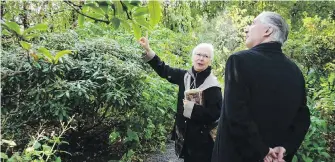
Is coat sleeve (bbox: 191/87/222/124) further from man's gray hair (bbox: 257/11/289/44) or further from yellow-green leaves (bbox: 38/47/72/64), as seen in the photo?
yellow-green leaves (bbox: 38/47/72/64)

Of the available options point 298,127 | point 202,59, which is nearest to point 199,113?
point 202,59

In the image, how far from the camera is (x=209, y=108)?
2.74m

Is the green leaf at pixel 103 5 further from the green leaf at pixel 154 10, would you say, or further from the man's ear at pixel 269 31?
the man's ear at pixel 269 31

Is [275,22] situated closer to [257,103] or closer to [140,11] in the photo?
[257,103]

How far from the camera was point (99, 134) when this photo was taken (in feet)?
14.0

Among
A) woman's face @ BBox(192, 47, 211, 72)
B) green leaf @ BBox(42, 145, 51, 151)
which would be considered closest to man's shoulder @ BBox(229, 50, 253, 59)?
woman's face @ BBox(192, 47, 211, 72)

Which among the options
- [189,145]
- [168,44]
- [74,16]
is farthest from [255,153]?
[168,44]

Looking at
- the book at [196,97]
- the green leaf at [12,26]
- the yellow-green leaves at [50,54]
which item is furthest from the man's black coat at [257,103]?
the green leaf at [12,26]

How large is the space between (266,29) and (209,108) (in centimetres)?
102

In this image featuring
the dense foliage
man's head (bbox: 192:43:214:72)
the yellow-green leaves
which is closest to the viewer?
the yellow-green leaves

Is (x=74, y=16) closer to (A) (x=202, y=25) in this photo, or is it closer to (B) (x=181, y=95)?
(B) (x=181, y=95)

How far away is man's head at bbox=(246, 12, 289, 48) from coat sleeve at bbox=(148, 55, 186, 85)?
1.24 meters

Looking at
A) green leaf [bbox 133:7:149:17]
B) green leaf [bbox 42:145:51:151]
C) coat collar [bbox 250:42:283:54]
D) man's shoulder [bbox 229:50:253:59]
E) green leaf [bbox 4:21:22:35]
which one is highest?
green leaf [bbox 133:7:149:17]

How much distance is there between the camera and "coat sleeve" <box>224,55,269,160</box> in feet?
5.77
